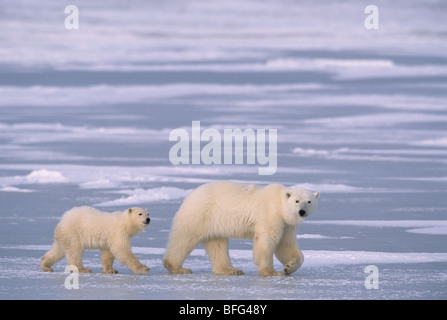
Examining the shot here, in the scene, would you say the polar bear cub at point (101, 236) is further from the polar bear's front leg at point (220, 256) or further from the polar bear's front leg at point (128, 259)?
the polar bear's front leg at point (220, 256)

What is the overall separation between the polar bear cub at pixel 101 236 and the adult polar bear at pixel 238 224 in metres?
0.32

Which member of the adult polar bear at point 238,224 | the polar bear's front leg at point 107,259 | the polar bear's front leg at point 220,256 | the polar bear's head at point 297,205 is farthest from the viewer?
the polar bear's front leg at point 107,259

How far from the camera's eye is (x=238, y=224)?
702 cm

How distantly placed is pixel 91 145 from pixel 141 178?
11.5 feet

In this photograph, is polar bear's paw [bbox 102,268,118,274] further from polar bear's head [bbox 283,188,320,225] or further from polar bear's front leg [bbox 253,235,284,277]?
polar bear's head [bbox 283,188,320,225]

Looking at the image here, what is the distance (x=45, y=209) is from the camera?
1005 centimetres

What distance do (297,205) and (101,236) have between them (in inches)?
58.1

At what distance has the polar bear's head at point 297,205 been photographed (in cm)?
677

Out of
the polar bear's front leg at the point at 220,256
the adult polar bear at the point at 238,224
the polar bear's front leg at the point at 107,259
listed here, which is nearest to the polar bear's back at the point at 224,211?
the adult polar bear at the point at 238,224

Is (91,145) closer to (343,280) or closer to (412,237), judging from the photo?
(412,237)

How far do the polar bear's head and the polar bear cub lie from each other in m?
1.05

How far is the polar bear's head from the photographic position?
6766 mm

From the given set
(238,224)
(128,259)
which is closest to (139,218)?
(128,259)
